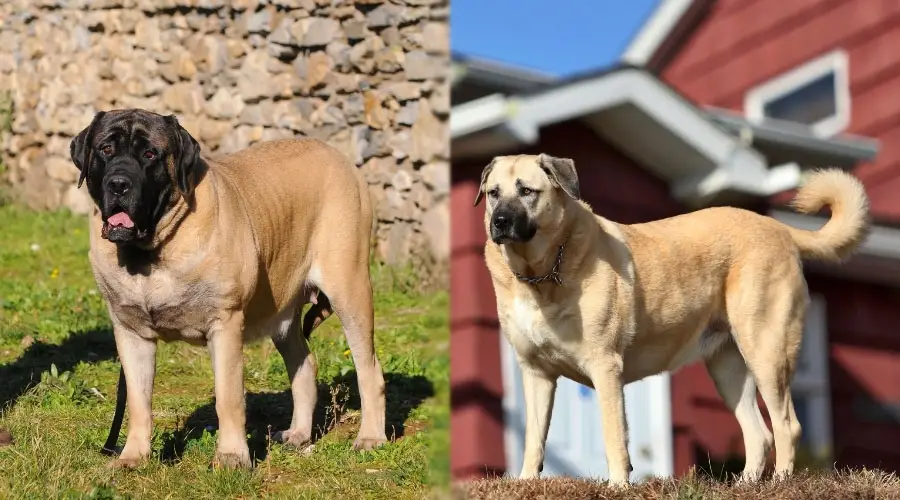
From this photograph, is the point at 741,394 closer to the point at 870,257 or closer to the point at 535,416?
the point at 535,416

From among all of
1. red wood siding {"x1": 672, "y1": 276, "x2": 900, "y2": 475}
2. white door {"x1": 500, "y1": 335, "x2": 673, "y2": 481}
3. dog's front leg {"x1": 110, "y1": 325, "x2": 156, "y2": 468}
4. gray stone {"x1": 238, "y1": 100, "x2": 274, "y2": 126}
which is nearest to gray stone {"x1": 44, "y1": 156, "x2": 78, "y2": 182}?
gray stone {"x1": 238, "y1": 100, "x2": 274, "y2": 126}

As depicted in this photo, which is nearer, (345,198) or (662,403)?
(662,403)

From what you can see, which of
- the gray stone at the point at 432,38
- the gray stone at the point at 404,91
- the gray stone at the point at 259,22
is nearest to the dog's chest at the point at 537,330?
the gray stone at the point at 432,38

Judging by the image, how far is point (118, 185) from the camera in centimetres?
388

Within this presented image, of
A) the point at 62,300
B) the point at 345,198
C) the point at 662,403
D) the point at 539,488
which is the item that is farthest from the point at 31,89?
the point at 539,488

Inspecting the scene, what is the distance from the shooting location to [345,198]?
16.3ft

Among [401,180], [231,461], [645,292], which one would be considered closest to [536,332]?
[645,292]

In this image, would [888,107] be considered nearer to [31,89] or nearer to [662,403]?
[662,403]

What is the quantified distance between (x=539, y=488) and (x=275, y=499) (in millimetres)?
966

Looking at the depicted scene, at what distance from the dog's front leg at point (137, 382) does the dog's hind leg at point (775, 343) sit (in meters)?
2.02

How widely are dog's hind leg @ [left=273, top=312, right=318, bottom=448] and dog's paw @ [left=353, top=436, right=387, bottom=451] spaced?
0.73ft

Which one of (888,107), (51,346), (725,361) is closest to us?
(725,361)

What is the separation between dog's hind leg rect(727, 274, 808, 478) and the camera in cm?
397

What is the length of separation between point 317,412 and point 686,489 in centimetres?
219
